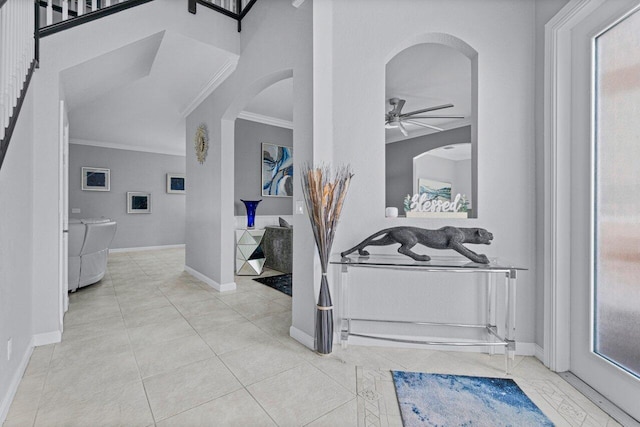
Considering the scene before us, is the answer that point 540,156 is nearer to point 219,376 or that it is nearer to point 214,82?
point 219,376

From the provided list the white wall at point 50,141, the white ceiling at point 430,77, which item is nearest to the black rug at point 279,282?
the white wall at point 50,141

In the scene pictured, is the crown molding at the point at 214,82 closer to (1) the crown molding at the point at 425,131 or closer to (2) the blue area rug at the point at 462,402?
(2) the blue area rug at the point at 462,402

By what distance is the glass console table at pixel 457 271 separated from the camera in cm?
Result: 185

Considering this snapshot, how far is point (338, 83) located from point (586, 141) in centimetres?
161

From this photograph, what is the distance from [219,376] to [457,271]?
62.8 inches

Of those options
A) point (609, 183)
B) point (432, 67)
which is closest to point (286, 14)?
point (432, 67)

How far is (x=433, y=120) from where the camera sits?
5.54m

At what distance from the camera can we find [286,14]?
8.33ft

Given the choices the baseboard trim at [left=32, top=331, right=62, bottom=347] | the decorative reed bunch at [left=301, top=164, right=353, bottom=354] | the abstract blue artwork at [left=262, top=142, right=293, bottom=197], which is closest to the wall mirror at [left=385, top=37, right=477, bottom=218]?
the decorative reed bunch at [left=301, top=164, right=353, bottom=354]

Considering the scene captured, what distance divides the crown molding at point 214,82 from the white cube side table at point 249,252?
6.32 ft

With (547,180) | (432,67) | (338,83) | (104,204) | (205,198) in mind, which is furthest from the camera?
(104,204)

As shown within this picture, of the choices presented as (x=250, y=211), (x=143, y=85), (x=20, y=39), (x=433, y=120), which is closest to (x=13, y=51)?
(x=20, y=39)

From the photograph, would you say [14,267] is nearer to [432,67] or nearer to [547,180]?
[547,180]

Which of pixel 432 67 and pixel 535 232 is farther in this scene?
pixel 432 67
